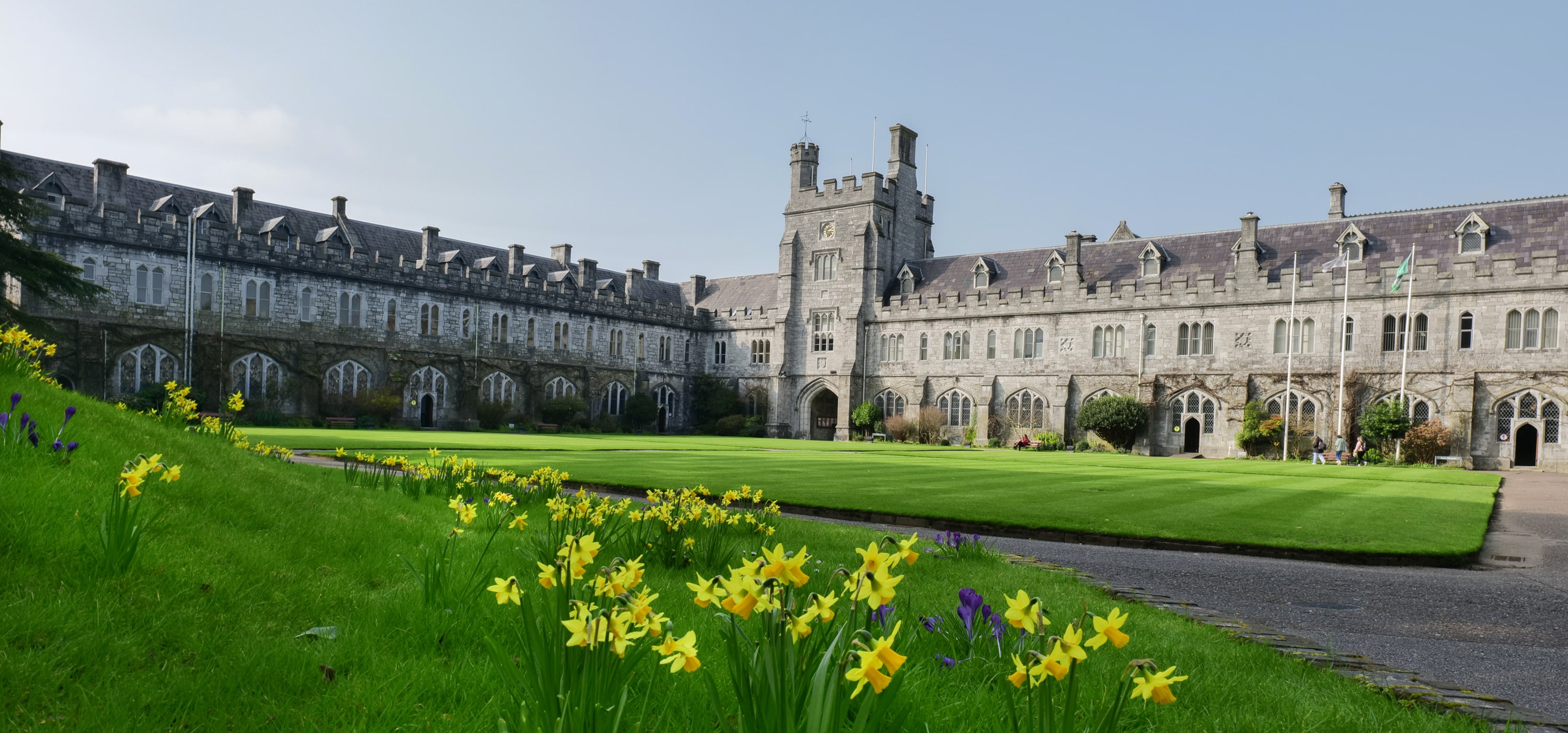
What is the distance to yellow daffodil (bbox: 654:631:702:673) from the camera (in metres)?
1.74

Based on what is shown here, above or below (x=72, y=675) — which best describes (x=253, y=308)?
above

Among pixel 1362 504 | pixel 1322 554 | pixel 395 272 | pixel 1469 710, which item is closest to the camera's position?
pixel 1469 710

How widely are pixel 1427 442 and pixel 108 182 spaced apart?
159 ft

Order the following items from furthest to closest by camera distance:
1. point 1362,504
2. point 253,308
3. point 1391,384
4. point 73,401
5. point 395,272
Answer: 1. point 395,272
2. point 253,308
3. point 1391,384
4. point 1362,504
5. point 73,401

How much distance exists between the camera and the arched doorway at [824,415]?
4766cm

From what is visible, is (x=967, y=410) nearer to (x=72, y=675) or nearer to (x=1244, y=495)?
(x=1244, y=495)

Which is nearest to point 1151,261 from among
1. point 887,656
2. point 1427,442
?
point 1427,442

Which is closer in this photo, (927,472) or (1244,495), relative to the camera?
(1244,495)

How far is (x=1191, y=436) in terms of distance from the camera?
37469mm

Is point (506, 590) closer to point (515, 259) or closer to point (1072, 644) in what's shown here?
point (1072, 644)

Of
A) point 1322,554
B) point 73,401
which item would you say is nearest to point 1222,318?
point 1322,554

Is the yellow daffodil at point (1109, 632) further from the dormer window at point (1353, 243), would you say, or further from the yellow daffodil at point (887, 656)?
the dormer window at point (1353, 243)

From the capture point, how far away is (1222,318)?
1438 inches

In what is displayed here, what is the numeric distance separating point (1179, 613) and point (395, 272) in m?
38.7
